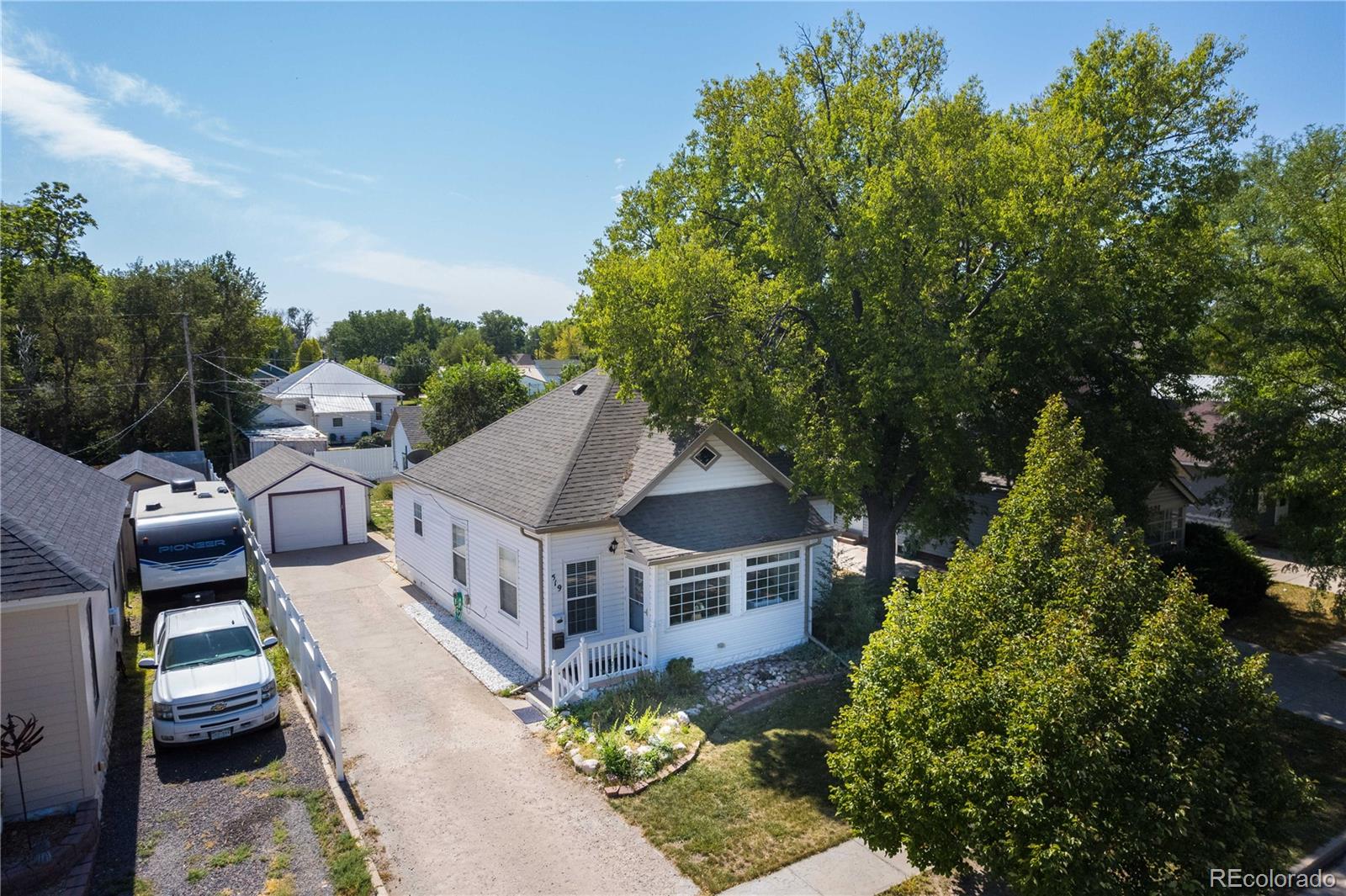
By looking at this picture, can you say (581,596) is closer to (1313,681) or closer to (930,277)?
(930,277)

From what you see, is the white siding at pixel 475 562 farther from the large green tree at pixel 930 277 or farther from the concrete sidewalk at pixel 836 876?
the concrete sidewalk at pixel 836 876

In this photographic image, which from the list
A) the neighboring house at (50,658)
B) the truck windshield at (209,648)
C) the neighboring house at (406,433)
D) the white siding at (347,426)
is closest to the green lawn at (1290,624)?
the truck windshield at (209,648)

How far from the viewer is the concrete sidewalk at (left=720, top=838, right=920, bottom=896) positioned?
8.37 metres

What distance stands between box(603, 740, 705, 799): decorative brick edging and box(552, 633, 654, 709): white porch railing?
2.62m

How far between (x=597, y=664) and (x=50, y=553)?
27.0 feet

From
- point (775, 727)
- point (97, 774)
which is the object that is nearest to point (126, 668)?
point (97, 774)

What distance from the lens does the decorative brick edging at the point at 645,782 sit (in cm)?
1024

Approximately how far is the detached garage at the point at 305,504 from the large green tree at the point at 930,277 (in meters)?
13.6

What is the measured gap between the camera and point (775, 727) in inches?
488

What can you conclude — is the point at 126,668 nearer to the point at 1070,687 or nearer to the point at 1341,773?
the point at 1070,687

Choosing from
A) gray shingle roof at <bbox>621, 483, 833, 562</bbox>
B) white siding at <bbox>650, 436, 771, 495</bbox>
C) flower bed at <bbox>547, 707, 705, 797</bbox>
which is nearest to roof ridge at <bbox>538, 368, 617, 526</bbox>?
gray shingle roof at <bbox>621, 483, 833, 562</bbox>

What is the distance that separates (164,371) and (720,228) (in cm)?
3453

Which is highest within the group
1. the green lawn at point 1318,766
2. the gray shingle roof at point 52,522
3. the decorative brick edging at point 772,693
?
the gray shingle roof at point 52,522

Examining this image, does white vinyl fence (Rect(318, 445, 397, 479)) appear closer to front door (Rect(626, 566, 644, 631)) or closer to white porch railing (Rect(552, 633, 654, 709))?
front door (Rect(626, 566, 644, 631))
